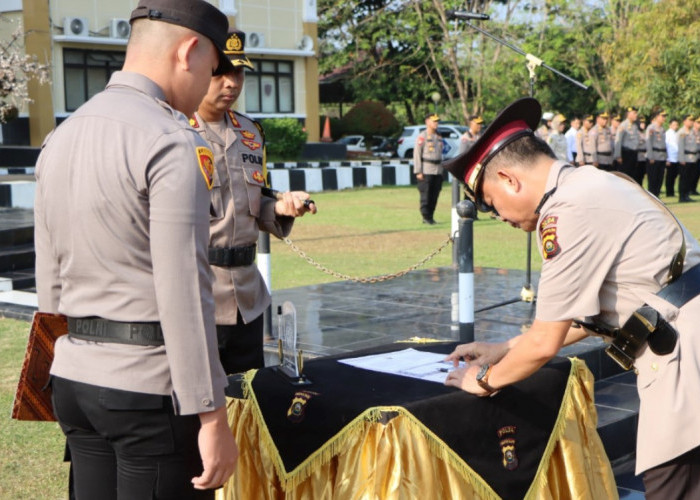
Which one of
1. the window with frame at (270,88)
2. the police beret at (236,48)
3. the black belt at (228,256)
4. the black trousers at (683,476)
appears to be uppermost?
the window with frame at (270,88)

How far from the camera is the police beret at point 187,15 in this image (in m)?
2.29

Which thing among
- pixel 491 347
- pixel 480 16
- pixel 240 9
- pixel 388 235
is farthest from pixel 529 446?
pixel 240 9

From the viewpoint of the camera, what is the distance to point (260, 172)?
404 cm

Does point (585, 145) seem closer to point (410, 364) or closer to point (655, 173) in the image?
point (655, 173)

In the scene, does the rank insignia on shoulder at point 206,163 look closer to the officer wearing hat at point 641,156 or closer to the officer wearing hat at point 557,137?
the officer wearing hat at point 557,137

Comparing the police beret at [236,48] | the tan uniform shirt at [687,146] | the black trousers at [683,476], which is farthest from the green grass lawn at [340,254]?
the black trousers at [683,476]

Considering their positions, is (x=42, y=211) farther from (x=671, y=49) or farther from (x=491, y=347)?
(x=671, y=49)

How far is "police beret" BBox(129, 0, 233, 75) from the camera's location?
229cm

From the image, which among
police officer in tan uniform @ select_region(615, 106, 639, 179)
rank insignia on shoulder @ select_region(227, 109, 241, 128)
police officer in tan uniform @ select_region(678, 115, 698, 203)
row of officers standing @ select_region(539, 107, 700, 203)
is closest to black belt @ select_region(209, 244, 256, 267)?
rank insignia on shoulder @ select_region(227, 109, 241, 128)

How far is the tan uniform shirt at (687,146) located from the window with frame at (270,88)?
14470 mm

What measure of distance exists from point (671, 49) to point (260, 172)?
24.5 m

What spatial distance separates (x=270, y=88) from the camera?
3284 centimetres

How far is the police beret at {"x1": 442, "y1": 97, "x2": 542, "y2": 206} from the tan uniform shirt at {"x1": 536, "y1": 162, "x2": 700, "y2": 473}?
25 cm

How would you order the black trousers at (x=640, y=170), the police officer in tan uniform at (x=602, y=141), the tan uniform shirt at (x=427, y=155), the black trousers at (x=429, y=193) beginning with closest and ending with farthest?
the black trousers at (x=429, y=193)
the tan uniform shirt at (x=427, y=155)
the police officer in tan uniform at (x=602, y=141)
the black trousers at (x=640, y=170)
